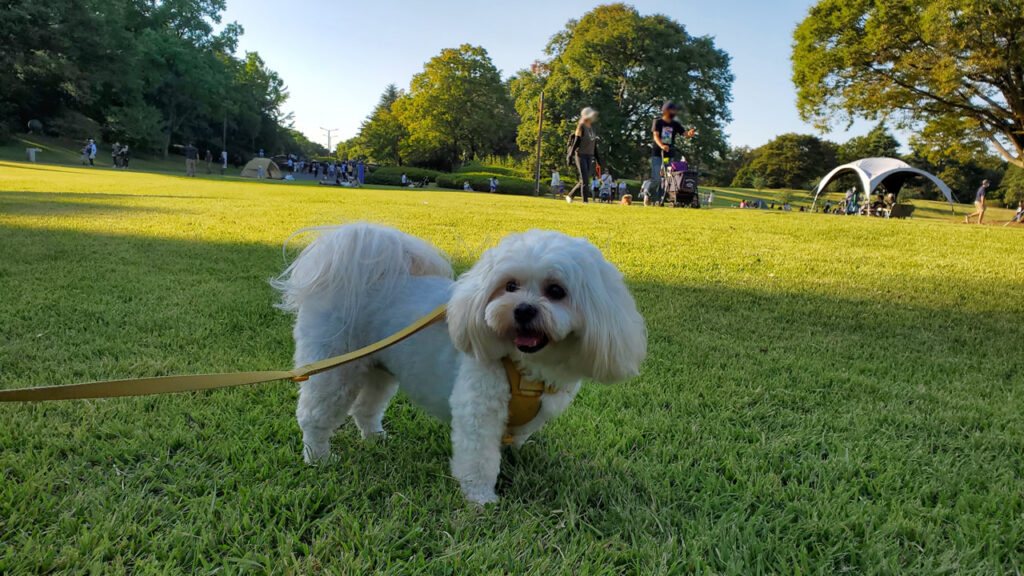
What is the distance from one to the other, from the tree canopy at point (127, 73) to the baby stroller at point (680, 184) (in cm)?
4947

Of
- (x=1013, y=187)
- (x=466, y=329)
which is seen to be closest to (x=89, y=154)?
(x=466, y=329)

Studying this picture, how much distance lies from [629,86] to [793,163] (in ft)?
106

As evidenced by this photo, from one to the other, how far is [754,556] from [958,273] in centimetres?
638

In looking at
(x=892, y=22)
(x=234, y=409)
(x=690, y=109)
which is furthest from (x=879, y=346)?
(x=690, y=109)

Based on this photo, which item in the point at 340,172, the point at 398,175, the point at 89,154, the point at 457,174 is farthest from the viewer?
the point at 398,175

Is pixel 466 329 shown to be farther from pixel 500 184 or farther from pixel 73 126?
pixel 73 126

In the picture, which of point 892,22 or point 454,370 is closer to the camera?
point 454,370

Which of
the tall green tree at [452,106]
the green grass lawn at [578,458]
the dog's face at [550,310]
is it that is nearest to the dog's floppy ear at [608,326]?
the dog's face at [550,310]

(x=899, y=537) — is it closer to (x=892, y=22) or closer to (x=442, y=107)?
(x=892, y=22)

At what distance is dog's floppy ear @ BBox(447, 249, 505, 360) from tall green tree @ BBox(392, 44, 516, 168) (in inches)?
2156

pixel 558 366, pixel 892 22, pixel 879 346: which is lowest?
pixel 879 346

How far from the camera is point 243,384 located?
1.98m

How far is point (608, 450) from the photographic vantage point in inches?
93.2

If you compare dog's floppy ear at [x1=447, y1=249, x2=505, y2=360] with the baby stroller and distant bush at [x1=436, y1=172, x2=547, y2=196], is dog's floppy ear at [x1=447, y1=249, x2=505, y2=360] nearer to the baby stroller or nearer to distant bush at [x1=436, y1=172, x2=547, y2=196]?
the baby stroller
